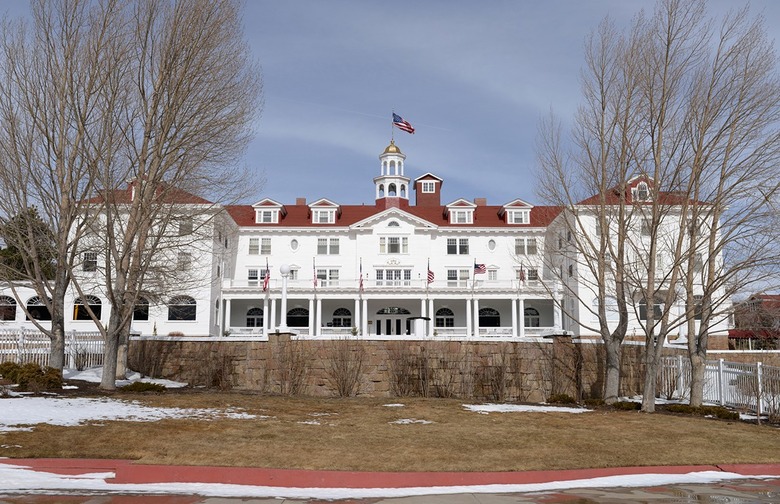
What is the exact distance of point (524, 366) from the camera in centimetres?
2298

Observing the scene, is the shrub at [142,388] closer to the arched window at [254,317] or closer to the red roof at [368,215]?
the arched window at [254,317]

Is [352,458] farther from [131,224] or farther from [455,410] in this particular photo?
[131,224]

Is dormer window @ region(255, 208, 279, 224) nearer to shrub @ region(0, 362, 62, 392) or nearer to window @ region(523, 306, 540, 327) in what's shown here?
window @ region(523, 306, 540, 327)

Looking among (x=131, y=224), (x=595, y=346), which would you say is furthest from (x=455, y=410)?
(x=131, y=224)

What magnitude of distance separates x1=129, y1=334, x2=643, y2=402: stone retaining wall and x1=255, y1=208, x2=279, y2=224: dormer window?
104ft

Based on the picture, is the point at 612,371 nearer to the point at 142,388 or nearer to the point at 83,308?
the point at 142,388

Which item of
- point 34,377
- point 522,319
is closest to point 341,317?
point 522,319

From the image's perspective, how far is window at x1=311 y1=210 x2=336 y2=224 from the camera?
5450cm

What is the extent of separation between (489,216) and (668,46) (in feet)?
125

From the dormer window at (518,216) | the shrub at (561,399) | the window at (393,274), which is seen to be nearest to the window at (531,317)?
the dormer window at (518,216)

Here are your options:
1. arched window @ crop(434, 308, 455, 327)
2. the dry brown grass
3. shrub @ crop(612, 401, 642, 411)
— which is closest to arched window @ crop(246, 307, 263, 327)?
arched window @ crop(434, 308, 455, 327)

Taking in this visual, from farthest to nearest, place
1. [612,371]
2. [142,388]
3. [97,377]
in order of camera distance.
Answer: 1. [97,377]
2. [612,371]
3. [142,388]

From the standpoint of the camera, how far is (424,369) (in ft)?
74.9

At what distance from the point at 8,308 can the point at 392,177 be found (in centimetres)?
3067
